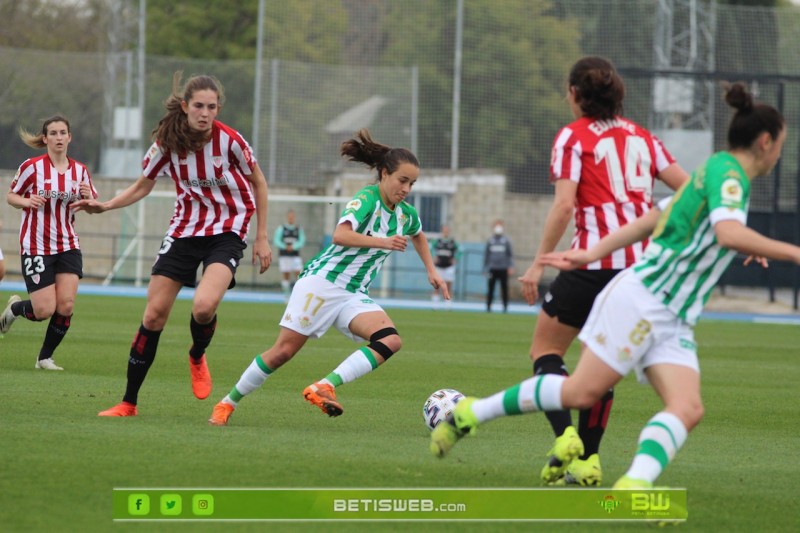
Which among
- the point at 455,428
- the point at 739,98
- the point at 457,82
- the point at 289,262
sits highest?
the point at 457,82

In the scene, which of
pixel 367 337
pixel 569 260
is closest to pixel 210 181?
pixel 367 337

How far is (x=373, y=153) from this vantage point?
7605 mm

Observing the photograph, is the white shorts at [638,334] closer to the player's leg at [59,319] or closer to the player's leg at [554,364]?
the player's leg at [554,364]

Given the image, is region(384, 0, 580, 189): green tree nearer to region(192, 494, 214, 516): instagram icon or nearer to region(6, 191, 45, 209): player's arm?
A: region(6, 191, 45, 209): player's arm

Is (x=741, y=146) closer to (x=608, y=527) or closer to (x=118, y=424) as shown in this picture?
(x=608, y=527)

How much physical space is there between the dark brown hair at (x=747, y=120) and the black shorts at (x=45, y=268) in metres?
7.43

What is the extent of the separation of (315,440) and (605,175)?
2.26 meters

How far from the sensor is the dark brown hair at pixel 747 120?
190 inches

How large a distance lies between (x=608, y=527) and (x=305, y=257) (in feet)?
95.1

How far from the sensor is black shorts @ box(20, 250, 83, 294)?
10797 millimetres

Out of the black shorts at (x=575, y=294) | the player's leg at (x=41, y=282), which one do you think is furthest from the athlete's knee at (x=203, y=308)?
the player's leg at (x=41, y=282)

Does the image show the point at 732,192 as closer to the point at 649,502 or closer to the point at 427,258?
the point at 649,502

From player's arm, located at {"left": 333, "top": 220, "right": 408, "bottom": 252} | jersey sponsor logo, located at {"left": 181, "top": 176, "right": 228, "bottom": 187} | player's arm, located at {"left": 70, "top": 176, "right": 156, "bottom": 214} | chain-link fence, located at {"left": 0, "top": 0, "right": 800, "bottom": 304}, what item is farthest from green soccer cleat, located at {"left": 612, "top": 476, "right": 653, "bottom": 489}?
chain-link fence, located at {"left": 0, "top": 0, "right": 800, "bottom": 304}

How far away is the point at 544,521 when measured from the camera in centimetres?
491
